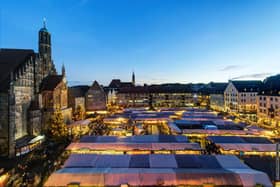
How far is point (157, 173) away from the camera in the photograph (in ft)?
39.0

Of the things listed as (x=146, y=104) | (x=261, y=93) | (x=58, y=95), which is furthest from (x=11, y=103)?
(x=146, y=104)

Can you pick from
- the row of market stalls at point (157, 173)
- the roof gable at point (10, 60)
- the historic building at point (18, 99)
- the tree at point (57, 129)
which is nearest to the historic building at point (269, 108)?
the row of market stalls at point (157, 173)

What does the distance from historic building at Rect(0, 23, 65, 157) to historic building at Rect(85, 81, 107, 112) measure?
25995 mm

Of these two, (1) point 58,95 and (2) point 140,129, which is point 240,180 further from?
(1) point 58,95

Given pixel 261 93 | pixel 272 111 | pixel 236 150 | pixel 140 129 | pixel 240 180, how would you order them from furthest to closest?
pixel 261 93 < pixel 272 111 < pixel 140 129 < pixel 236 150 < pixel 240 180

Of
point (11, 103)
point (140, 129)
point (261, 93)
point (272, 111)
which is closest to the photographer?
point (11, 103)

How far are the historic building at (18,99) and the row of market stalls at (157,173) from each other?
1298 cm

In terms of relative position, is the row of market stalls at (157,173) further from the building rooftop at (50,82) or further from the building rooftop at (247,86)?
the building rooftop at (247,86)

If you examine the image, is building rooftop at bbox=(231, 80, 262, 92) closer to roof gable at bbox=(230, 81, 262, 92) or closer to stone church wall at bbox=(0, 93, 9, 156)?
roof gable at bbox=(230, 81, 262, 92)

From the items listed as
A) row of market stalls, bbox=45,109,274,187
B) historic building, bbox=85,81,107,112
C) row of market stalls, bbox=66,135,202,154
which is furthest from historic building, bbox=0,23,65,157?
historic building, bbox=85,81,107,112

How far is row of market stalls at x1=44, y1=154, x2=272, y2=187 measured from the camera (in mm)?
11273

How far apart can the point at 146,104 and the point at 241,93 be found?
1666 inches

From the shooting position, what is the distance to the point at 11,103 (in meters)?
21.4

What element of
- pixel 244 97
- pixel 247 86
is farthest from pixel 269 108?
pixel 247 86
